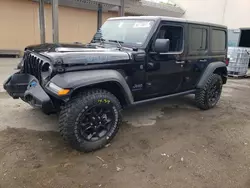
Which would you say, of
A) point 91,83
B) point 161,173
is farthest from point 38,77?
point 161,173

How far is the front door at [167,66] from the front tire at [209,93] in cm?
78

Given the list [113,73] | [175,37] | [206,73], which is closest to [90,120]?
[113,73]

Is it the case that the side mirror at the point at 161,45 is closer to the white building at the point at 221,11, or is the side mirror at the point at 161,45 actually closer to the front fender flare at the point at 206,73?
the front fender flare at the point at 206,73

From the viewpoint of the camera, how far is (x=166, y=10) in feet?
58.7

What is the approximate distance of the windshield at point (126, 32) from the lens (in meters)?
3.58

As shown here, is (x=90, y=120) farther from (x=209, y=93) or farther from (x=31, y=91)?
(x=209, y=93)

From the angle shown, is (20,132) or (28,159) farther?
(20,132)

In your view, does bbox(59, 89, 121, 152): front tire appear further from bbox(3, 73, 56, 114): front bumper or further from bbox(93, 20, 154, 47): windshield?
bbox(93, 20, 154, 47): windshield

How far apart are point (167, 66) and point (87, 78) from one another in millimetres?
1607

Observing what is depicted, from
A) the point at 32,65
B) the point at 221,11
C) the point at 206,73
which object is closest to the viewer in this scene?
the point at 32,65

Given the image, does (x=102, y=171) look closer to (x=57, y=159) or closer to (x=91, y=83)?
(x=57, y=159)

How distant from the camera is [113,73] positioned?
306 cm

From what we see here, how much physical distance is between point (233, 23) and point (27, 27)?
1371 cm

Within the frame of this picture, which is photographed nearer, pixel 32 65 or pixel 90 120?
pixel 90 120
